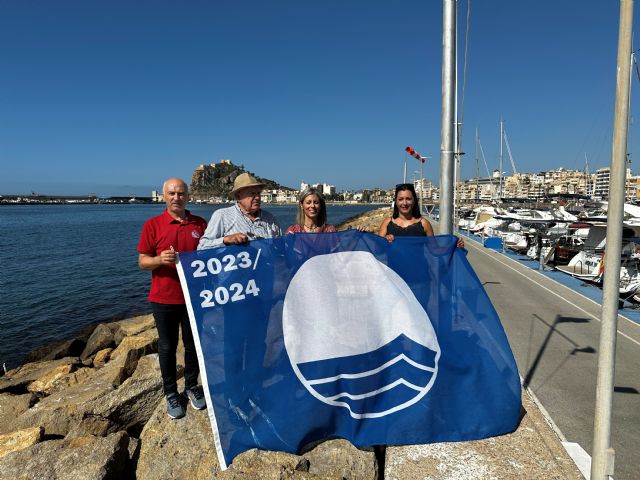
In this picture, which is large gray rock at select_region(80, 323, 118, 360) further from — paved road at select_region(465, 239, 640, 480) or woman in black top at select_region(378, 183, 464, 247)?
paved road at select_region(465, 239, 640, 480)

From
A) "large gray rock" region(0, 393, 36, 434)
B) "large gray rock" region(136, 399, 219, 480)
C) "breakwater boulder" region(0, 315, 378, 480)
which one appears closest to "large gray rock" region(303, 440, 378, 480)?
"breakwater boulder" region(0, 315, 378, 480)

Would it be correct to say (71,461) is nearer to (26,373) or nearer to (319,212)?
(319,212)

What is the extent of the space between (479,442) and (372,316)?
4.47 feet

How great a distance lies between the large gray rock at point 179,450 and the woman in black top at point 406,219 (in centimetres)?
259

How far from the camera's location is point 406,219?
4.47 meters

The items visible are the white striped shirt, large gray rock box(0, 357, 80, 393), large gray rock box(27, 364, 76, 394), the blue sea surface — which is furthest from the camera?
the blue sea surface

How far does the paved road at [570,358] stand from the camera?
3.94m

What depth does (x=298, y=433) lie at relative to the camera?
3182 millimetres

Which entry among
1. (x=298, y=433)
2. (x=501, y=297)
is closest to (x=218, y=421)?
(x=298, y=433)

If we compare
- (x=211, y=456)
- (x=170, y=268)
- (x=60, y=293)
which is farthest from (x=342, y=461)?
(x=60, y=293)

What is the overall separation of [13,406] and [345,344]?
6.10 m

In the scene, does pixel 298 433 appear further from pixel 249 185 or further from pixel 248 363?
pixel 249 185

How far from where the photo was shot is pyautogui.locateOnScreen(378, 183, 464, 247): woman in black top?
4.35 meters

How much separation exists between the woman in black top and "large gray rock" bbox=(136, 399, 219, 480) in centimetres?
259
